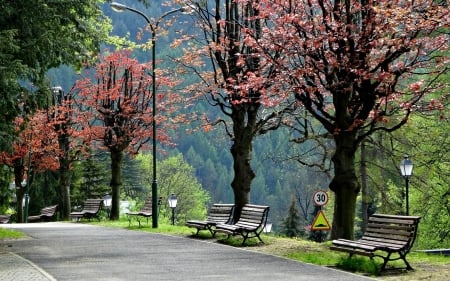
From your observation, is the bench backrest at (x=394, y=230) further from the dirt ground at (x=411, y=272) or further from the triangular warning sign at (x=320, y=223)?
the triangular warning sign at (x=320, y=223)

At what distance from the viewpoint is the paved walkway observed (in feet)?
38.9

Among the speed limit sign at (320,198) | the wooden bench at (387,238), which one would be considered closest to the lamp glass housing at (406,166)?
the speed limit sign at (320,198)

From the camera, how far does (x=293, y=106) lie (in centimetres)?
2319

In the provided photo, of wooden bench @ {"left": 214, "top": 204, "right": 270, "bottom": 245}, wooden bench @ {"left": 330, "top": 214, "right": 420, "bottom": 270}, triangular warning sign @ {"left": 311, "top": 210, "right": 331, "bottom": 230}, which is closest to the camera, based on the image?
wooden bench @ {"left": 330, "top": 214, "right": 420, "bottom": 270}

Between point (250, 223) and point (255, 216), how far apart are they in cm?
22

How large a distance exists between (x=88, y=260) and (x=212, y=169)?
493 feet

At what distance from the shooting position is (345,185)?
16781mm

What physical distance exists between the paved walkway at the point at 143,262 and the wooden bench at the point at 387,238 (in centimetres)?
65

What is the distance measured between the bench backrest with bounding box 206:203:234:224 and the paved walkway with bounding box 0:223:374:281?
1.30 m

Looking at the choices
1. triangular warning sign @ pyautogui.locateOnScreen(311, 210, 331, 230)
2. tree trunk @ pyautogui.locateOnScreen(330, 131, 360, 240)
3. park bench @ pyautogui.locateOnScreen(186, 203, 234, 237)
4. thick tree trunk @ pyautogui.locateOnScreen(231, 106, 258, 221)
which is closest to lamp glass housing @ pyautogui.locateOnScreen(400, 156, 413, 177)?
thick tree trunk @ pyautogui.locateOnScreen(231, 106, 258, 221)

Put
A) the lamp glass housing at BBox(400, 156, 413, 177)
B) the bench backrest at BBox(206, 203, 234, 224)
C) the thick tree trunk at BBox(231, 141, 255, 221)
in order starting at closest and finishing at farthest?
1. the bench backrest at BBox(206, 203, 234, 224)
2. the thick tree trunk at BBox(231, 141, 255, 221)
3. the lamp glass housing at BBox(400, 156, 413, 177)

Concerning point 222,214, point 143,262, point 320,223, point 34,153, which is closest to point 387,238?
point 143,262

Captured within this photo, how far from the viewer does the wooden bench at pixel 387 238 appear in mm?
12195

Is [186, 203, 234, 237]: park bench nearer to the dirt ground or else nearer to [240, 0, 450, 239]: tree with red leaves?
the dirt ground
